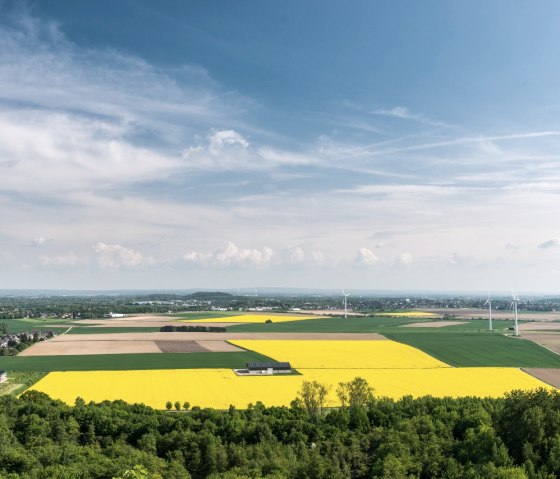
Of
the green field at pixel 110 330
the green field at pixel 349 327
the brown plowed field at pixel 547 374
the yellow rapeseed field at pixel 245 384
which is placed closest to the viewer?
the yellow rapeseed field at pixel 245 384

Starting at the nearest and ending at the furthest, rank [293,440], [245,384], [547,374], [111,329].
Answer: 1. [293,440]
2. [245,384]
3. [547,374]
4. [111,329]

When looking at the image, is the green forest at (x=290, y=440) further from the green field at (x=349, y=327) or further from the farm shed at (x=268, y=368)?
the green field at (x=349, y=327)

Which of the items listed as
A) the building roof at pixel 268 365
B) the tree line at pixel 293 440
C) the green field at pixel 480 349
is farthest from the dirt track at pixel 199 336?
the tree line at pixel 293 440

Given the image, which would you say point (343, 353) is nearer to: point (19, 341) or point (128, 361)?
point (128, 361)

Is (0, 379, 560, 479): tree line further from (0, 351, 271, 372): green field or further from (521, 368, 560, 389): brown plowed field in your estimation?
(0, 351, 271, 372): green field

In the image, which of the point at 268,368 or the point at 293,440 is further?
the point at 268,368

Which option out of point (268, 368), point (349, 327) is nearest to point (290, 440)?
point (268, 368)
